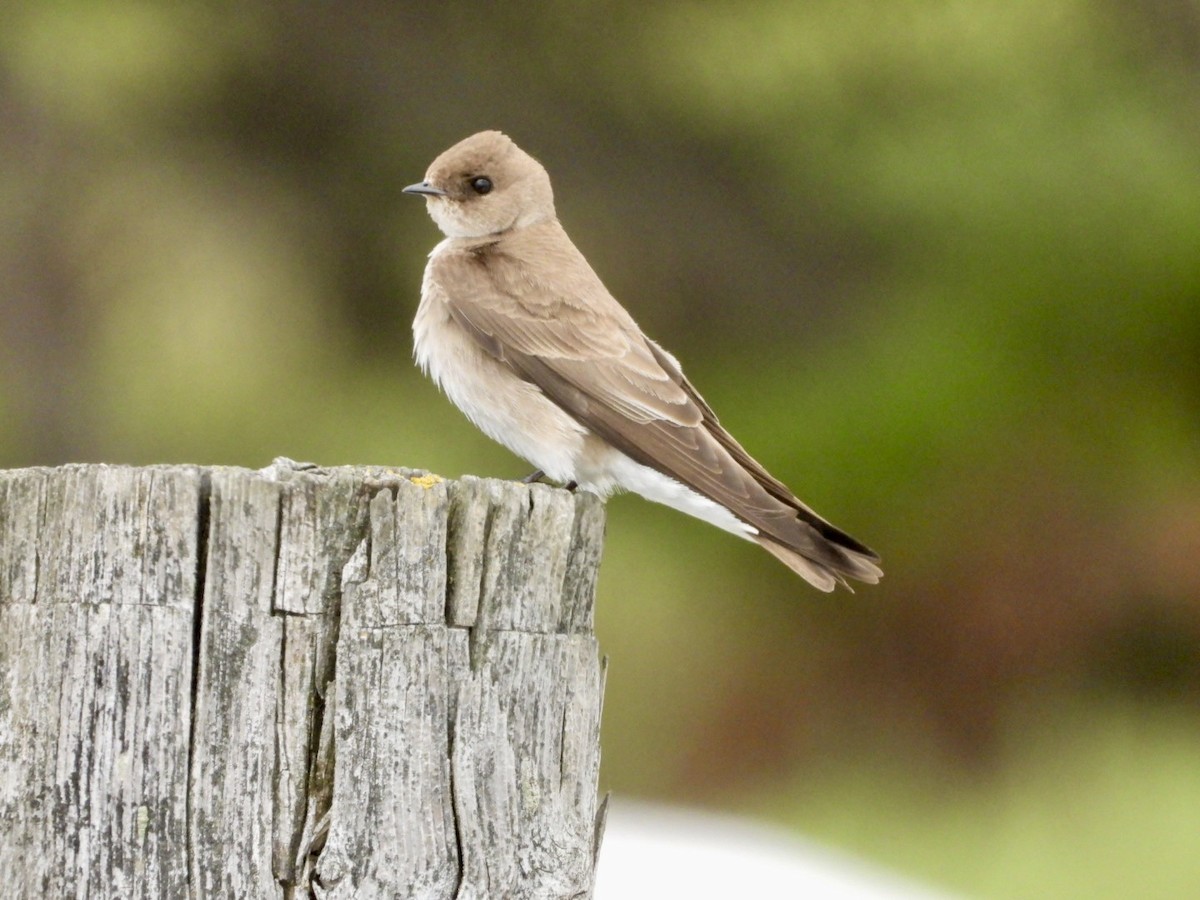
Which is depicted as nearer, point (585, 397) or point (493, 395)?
point (585, 397)

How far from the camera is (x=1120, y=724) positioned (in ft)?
30.0

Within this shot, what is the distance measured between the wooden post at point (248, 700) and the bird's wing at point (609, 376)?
5.46 ft

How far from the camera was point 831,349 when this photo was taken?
394 inches

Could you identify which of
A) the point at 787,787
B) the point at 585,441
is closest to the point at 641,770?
the point at 787,787

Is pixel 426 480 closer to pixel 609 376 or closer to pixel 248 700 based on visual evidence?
pixel 248 700

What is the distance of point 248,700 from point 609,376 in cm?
222

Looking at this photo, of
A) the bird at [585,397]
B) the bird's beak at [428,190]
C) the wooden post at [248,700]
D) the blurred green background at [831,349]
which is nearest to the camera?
the wooden post at [248,700]

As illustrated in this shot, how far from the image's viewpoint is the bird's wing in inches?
158

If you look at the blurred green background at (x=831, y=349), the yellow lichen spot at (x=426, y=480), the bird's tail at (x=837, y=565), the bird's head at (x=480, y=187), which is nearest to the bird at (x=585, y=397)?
the bird's tail at (x=837, y=565)

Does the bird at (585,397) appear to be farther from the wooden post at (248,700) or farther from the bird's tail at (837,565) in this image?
the wooden post at (248,700)

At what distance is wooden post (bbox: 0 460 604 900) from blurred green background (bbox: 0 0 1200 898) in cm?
658

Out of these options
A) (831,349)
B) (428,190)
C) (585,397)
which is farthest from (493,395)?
(831,349)

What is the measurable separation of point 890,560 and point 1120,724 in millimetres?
1685

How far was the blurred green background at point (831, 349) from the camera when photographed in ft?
30.0
